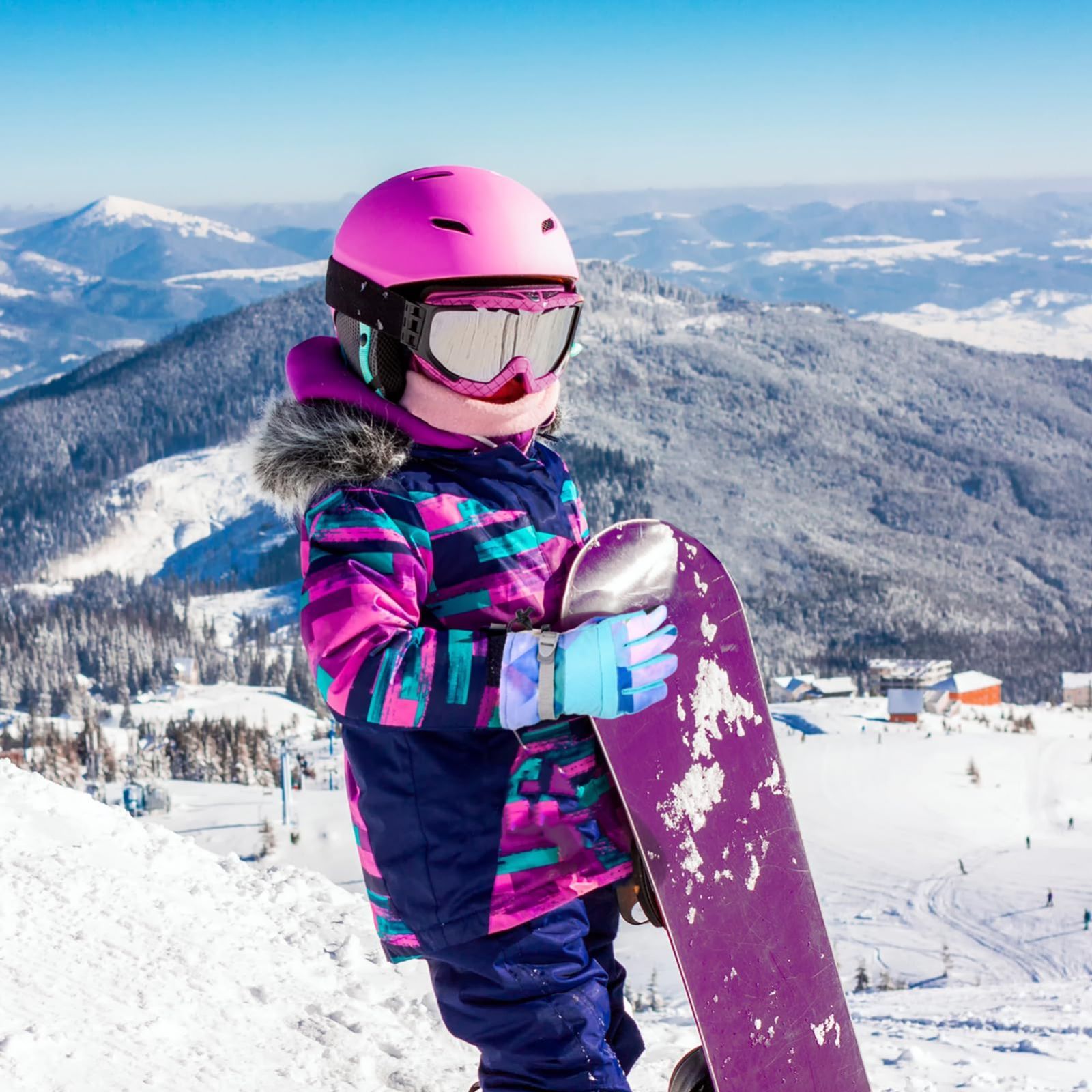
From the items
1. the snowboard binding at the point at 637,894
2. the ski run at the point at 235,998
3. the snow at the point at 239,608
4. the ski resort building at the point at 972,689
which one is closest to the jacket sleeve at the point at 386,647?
the snowboard binding at the point at 637,894

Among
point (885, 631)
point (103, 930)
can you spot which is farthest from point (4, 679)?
point (103, 930)

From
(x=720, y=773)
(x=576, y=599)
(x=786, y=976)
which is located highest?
(x=576, y=599)

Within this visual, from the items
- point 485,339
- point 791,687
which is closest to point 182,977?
point 485,339

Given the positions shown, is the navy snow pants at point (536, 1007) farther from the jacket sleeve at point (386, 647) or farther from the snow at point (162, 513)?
the snow at point (162, 513)

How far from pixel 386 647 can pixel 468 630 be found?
0.67 feet

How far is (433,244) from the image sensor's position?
2.51 m

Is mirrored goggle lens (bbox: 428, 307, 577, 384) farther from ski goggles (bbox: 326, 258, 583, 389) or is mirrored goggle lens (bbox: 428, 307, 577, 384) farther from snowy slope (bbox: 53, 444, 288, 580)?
snowy slope (bbox: 53, 444, 288, 580)

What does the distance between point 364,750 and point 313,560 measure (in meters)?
0.43

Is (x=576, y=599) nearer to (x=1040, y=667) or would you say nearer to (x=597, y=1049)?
(x=597, y=1049)

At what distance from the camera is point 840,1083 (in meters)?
2.95

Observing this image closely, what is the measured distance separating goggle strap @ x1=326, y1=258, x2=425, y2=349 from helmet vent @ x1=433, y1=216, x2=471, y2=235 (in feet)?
0.60

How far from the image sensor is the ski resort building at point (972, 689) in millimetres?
83188

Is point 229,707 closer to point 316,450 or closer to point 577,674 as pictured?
point 316,450

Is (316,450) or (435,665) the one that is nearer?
(435,665)
